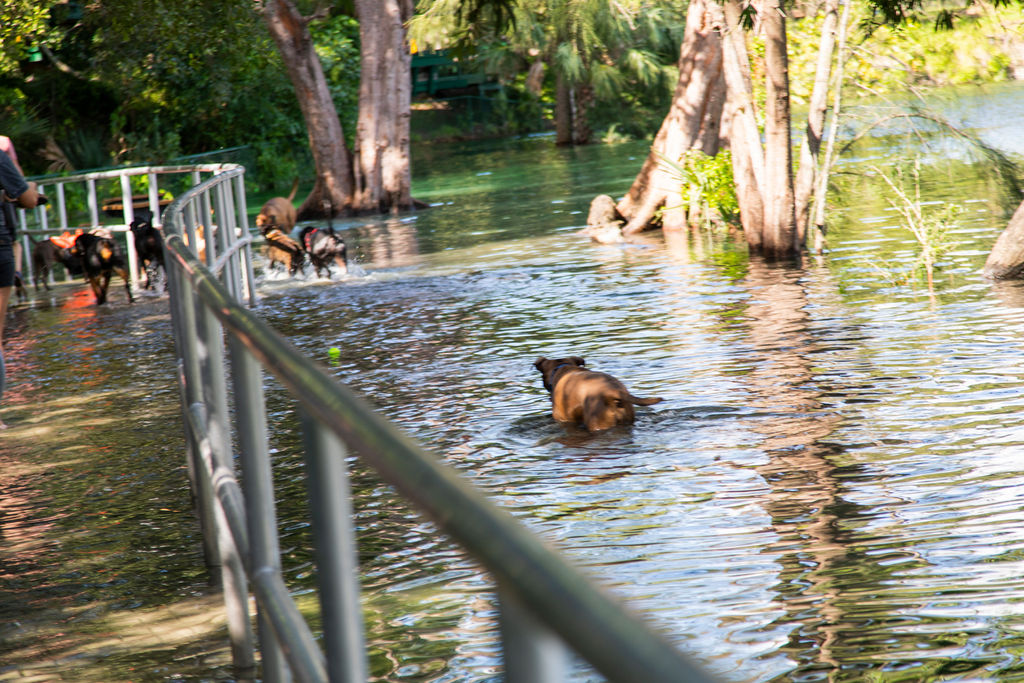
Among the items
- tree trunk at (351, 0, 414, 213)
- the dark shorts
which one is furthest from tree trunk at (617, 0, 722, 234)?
the dark shorts

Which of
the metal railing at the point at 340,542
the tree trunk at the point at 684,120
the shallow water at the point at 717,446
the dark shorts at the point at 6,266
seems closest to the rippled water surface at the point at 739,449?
the shallow water at the point at 717,446

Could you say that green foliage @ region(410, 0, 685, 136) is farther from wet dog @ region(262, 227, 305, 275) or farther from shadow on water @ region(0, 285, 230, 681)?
shadow on water @ region(0, 285, 230, 681)

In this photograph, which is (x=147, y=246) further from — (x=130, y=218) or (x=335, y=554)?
(x=335, y=554)

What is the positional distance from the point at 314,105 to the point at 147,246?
12221 millimetres

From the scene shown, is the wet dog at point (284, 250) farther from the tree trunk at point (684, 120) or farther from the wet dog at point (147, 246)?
the tree trunk at point (684, 120)

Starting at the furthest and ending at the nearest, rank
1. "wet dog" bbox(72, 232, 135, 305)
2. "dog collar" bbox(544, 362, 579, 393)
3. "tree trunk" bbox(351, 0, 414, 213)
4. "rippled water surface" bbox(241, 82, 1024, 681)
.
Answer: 1. "tree trunk" bbox(351, 0, 414, 213)
2. "wet dog" bbox(72, 232, 135, 305)
3. "dog collar" bbox(544, 362, 579, 393)
4. "rippled water surface" bbox(241, 82, 1024, 681)

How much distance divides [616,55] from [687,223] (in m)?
25.4

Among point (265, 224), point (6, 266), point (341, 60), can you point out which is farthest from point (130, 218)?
point (341, 60)

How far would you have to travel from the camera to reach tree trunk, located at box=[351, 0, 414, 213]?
2500 cm

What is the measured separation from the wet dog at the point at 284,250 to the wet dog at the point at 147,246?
1385 millimetres

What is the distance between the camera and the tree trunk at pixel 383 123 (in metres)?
25.0

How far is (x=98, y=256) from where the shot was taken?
45.2 feet

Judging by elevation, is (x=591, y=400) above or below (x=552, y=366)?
below

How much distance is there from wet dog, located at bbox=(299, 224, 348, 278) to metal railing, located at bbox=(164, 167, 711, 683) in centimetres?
1113
